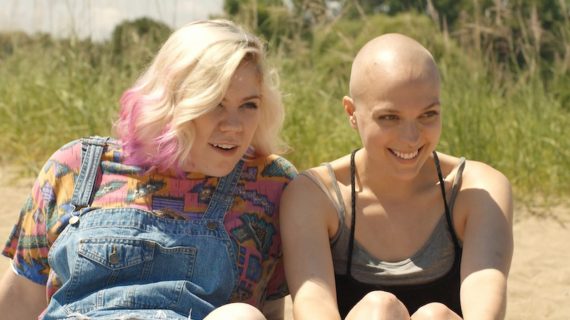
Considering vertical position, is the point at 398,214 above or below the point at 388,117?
below

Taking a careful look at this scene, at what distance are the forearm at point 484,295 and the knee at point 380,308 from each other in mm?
223

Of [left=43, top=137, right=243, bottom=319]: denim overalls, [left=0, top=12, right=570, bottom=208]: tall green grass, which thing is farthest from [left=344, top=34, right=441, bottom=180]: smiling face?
[left=0, top=12, right=570, bottom=208]: tall green grass

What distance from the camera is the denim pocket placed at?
2.51 metres

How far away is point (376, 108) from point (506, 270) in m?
0.60

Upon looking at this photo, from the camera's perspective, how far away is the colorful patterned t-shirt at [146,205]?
2.68 metres

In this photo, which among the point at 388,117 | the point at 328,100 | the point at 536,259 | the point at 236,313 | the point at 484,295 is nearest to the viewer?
the point at 236,313

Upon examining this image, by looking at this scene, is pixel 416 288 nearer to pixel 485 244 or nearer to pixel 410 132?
pixel 485 244

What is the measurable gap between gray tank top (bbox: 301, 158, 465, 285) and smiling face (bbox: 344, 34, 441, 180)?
0.18 meters

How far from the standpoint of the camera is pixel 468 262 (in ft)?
8.59

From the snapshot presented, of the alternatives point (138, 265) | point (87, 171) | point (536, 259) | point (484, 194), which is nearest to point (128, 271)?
point (138, 265)

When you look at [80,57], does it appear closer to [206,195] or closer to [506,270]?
[206,195]

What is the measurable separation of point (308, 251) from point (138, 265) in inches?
19.0

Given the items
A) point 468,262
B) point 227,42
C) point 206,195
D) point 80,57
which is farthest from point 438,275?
point 80,57

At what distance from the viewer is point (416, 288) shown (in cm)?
272
